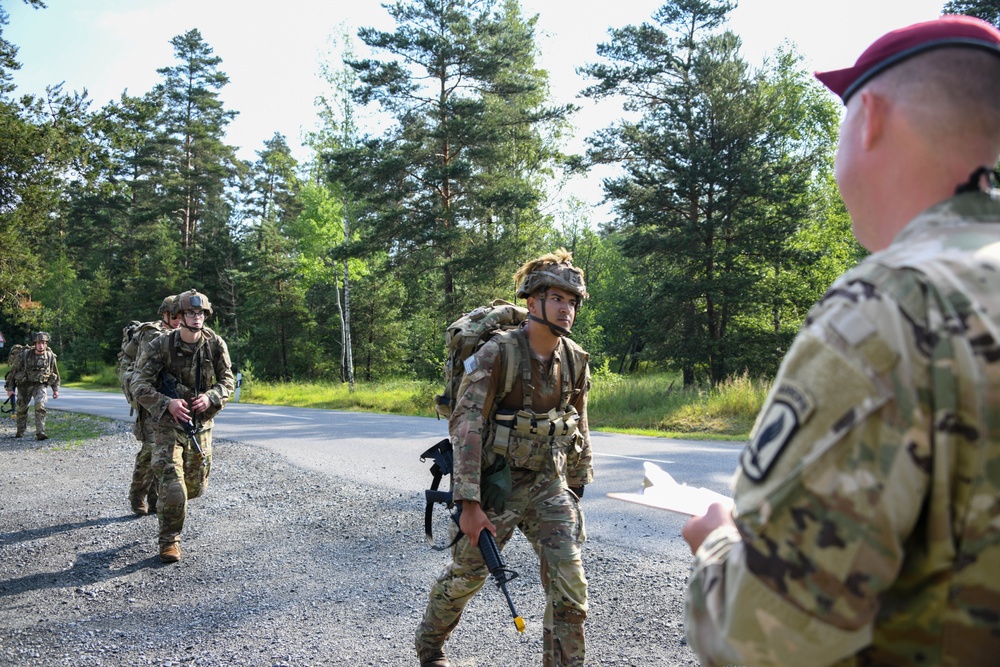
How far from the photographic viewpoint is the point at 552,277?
381 cm

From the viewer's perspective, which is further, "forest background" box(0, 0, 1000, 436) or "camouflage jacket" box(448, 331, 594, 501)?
"forest background" box(0, 0, 1000, 436)

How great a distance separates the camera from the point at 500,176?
24312 mm

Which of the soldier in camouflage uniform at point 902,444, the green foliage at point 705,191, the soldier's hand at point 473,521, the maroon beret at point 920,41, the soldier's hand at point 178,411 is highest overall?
the green foliage at point 705,191

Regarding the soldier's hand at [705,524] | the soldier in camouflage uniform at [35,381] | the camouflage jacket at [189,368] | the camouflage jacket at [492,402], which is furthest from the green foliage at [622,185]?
the soldier's hand at [705,524]

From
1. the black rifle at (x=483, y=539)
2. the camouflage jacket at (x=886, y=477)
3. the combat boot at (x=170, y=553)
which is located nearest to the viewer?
the camouflage jacket at (x=886, y=477)

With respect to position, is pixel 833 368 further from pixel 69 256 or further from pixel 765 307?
pixel 69 256

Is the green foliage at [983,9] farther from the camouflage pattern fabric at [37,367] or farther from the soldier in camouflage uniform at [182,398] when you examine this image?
the camouflage pattern fabric at [37,367]

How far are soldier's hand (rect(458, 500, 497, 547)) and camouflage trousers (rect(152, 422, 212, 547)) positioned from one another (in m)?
3.64

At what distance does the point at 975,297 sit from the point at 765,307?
2393cm

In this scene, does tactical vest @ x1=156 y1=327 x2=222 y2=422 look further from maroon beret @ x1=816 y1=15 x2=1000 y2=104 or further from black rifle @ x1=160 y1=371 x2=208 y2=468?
maroon beret @ x1=816 y1=15 x2=1000 y2=104

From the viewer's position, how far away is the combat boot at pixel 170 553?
5.95m

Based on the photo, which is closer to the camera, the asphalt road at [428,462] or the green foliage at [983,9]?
the asphalt road at [428,462]

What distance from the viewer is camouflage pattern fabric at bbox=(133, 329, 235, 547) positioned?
6113mm

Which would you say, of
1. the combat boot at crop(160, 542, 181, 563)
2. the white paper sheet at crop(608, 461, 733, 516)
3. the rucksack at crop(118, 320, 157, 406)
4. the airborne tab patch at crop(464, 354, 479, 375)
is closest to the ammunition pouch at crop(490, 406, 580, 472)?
the airborne tab patch at crop(464, 354, 479, 375)
